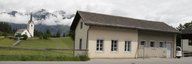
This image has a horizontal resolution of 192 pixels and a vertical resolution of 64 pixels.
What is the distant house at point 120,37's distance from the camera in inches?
1266

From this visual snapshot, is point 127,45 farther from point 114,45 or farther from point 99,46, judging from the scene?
point 99,46

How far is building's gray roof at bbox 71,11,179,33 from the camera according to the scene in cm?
3250

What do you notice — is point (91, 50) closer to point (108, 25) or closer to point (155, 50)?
point (108, 25)

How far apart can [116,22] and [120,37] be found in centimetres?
167

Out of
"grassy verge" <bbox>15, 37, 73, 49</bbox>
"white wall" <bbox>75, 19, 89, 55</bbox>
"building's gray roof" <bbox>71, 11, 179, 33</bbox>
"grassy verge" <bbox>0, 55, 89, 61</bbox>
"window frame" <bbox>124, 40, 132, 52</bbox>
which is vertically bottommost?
"grassy verge" <bbox>15, 37, 73, 49</bbox>

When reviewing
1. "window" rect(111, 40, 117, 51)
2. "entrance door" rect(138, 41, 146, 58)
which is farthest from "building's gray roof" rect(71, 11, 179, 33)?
"entrance door" rect(138, 41, 146, 58)

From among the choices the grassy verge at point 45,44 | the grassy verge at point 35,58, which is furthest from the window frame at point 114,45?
the grassy verge at point 45,44

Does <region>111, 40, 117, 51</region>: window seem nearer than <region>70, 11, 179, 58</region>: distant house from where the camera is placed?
No

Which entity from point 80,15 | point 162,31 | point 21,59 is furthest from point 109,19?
point 21,59

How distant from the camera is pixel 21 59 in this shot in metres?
25.5

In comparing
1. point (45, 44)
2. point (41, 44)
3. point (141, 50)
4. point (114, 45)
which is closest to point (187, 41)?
point (141, 50)

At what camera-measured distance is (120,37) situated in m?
34.1

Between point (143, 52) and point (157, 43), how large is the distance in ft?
9.13

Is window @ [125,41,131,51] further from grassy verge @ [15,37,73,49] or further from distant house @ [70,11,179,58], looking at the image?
grassy verge @ [15,37,73,49]
